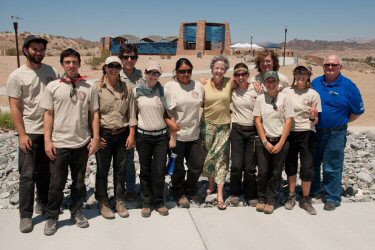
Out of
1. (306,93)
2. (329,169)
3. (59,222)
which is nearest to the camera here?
(59,222)

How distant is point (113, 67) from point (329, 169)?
3185mm

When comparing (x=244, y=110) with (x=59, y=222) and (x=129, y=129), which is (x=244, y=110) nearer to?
(x=129, y=129)

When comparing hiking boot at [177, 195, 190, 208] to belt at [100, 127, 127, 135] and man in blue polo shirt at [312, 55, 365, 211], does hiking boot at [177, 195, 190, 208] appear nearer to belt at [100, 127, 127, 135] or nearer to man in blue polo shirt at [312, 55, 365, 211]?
belt at [100, 127, 127, 135]

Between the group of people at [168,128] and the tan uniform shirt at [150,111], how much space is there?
1 centimetres

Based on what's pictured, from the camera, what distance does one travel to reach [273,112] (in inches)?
175

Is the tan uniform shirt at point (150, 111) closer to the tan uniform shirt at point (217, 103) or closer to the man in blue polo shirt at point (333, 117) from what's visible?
the tan uniform shirt at point (217, 103)

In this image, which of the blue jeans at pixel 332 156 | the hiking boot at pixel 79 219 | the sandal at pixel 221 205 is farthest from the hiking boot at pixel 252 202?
the hiking boot at pixel 79 219

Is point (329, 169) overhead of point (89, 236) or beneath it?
overhead

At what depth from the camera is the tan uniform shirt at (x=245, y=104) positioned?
4.61 metres

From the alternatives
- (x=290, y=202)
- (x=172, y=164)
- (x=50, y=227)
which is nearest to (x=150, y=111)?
(x=172, y=164)

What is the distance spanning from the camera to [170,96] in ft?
14.6

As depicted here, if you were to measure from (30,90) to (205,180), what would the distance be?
3169 millimetres

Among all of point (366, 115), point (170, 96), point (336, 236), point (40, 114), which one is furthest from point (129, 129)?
point (366, 115)

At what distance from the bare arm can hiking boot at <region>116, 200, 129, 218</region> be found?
4.24 feet
